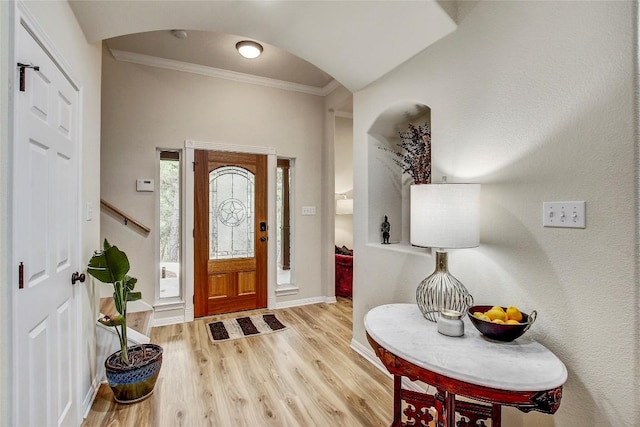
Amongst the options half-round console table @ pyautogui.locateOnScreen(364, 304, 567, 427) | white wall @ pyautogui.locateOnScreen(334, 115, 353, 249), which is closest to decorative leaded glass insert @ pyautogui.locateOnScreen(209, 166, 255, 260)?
white wall @ pyautogui.locateOnScreen(334, 115, 353, 249)

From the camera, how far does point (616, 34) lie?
1.21 metres

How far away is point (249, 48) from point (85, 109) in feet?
5.54

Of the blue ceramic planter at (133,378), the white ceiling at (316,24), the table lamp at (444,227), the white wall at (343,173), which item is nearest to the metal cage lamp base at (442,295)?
the table lamp at (444,227)

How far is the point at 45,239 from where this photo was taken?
1386 millimetres

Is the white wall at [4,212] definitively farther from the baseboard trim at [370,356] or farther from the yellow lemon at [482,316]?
the baseboard trim at [370,356]

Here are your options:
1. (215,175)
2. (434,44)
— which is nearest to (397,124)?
(434,44)

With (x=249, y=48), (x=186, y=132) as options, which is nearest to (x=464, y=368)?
(x=249, y=48)

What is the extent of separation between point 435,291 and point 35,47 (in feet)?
6.96

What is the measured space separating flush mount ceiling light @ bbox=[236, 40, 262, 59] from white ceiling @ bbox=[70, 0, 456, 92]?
2.70 feet

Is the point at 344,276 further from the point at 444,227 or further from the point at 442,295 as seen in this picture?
the point at 444,227

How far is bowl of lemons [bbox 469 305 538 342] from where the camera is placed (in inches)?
52.1

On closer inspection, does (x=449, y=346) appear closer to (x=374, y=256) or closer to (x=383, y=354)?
(x=383, y=354)

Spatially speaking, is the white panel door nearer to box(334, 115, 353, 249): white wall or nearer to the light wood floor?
the light wood floor

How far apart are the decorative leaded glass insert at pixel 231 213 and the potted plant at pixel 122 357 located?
1.67 m
